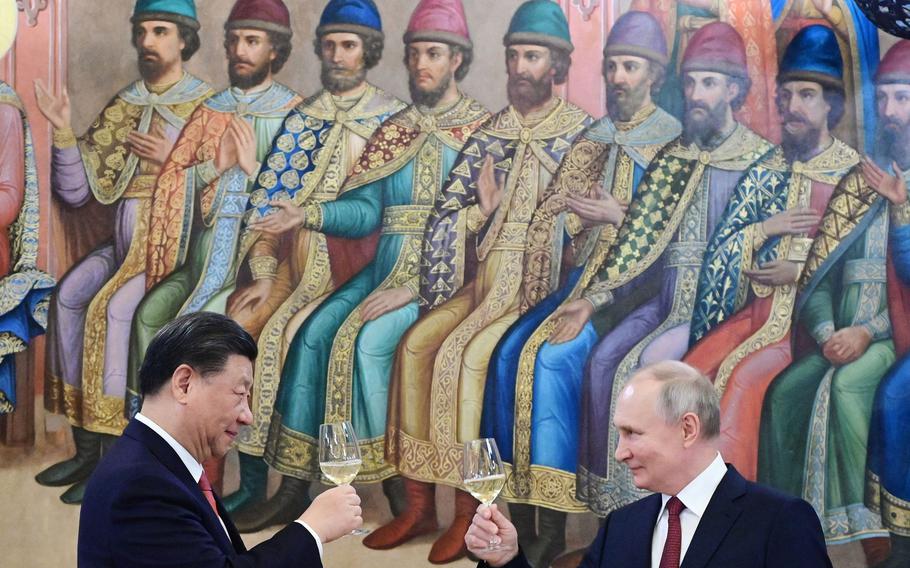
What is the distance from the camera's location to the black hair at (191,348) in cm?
295

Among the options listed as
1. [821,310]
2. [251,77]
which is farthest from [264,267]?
[821,310]

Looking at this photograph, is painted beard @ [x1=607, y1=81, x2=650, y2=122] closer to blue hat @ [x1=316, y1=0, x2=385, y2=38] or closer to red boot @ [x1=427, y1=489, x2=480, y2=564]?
blue hat @ [x1=316, y1=0, x2=385, y2=38]

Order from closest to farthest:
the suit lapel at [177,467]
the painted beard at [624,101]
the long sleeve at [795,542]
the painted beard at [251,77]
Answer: the suit lapel at [177,467]
the long sleeve at [795,542]
the painted beard at [624,101]
the painted beard at [251,77]

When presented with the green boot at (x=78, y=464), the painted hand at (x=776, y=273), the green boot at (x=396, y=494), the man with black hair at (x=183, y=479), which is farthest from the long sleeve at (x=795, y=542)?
the green boot at (x=78, y=464)

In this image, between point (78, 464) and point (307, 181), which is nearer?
point (78, 464)

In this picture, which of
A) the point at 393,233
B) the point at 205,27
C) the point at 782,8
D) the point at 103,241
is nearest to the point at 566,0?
the point at 782,8

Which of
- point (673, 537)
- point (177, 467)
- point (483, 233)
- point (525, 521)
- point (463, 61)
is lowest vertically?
point (525, 521)

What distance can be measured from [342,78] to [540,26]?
3.46 ft

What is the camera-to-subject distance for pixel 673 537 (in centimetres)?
321

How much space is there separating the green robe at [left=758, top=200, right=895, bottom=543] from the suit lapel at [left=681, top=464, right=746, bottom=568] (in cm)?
260

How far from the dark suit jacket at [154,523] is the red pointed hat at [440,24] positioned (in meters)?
3.66

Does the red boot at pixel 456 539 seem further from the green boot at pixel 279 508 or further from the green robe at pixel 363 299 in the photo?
the green boot at pixel 279 508

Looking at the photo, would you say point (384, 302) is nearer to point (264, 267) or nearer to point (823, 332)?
point (264, 267)

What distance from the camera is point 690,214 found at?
590 centimetres
